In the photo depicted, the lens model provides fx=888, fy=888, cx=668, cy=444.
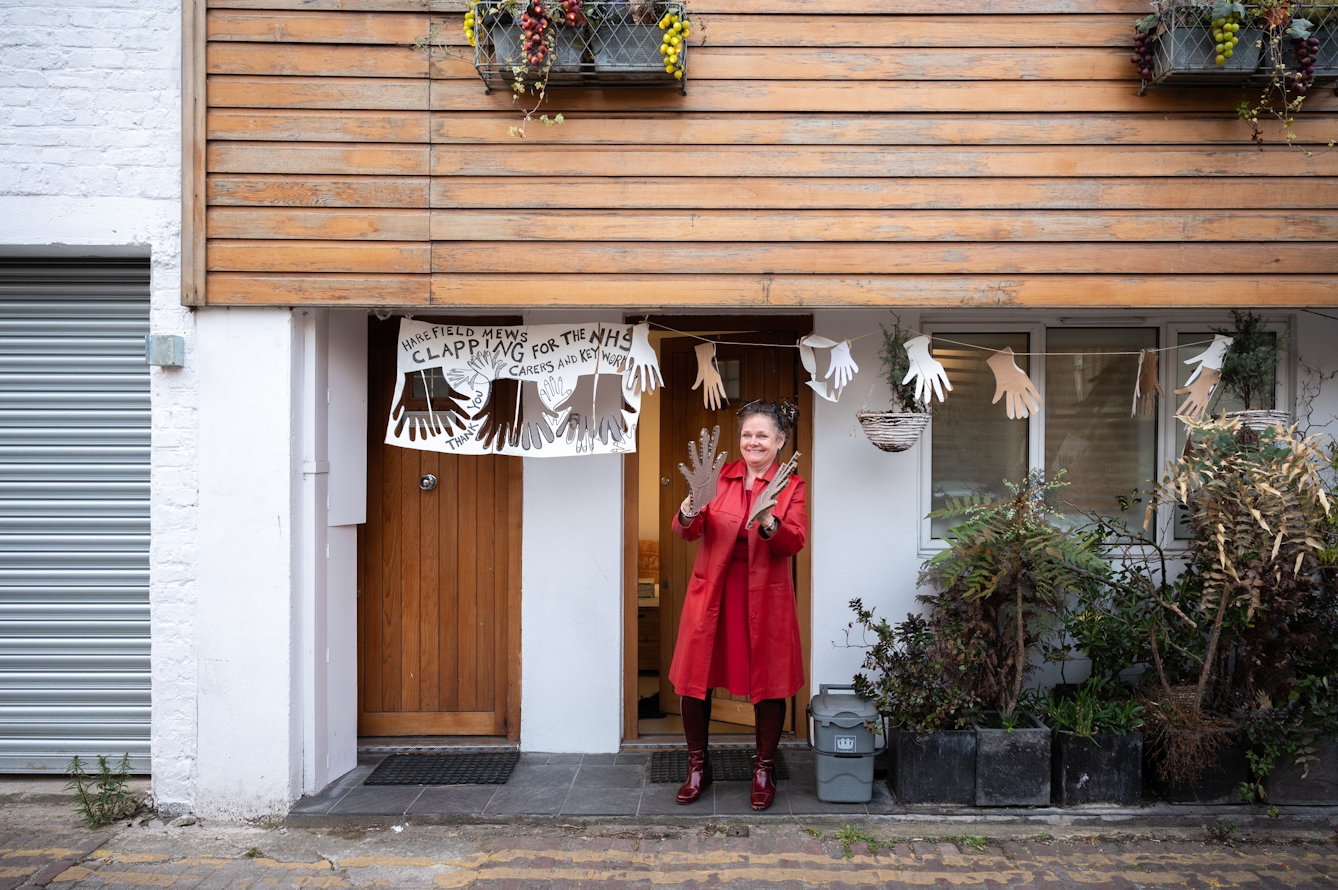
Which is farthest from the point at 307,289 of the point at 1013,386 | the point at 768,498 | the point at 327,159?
the point at 1013,386

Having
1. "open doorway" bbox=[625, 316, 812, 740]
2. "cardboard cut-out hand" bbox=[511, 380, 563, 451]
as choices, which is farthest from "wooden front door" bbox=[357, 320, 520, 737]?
"open doorway" bbox=[625, 316, 812, 740]

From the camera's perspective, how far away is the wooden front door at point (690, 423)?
18.6 ft

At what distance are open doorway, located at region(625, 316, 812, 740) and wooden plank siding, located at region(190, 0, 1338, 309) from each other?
0.93 meters

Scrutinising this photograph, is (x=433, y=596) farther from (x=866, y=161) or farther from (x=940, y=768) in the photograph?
(x=866, y=161)

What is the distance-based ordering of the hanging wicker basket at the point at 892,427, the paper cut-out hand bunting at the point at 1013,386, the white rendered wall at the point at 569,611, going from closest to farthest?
1. the hanging wicker basket at the point at 892,427
2. the paper cut-out hand bunting at the point at 1013,386
3. the white rendered wall at the point at 569,611

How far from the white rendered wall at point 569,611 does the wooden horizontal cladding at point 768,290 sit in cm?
118

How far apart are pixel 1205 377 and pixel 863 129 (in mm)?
2390

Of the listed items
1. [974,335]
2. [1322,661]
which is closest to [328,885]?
[974,335]

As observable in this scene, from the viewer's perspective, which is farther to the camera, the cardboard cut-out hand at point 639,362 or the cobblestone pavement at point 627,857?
the cardboard cut-out hand at point 639,362

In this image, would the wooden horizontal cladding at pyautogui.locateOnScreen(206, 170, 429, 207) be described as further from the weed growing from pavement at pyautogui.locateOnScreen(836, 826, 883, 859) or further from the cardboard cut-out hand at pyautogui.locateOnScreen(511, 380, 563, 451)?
the weed growing from pavement at pyautogui.locateOnScreen(836, 826, 883, 859)

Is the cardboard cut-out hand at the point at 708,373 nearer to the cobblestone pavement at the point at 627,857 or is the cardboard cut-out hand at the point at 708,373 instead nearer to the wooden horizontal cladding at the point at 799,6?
the wooden horizontal cladding at the point at 799,6

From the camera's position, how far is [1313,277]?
469 cm

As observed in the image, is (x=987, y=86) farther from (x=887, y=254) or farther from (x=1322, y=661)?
(x=1322, y=661)

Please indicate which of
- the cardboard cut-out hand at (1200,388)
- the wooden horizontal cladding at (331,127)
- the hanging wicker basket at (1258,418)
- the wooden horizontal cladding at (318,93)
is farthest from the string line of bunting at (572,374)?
the wooden horizontal cladding at (318,93)
